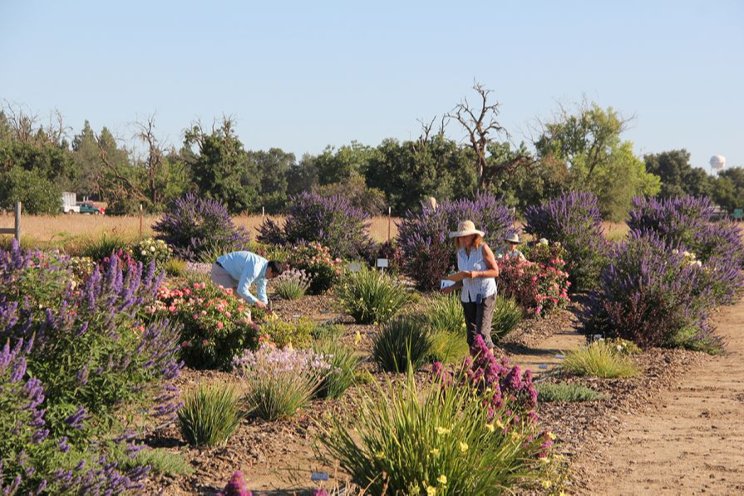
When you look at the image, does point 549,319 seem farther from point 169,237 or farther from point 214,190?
point 214,190

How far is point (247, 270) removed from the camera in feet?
37.3

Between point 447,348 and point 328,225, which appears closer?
point 447,348

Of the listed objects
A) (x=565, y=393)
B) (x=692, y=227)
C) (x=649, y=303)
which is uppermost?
(x=692, y=227)

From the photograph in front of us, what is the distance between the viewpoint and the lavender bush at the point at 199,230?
21625 millimetres

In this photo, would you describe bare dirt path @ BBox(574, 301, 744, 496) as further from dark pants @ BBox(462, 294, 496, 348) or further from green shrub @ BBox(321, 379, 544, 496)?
dark pants @ BBox(462, 294, 496, 348)

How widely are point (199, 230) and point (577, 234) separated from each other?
26.9 ft

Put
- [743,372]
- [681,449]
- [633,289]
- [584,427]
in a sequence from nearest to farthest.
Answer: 1. [681,449]
2. [584,427]
3. [743,372]
4. [633,289]

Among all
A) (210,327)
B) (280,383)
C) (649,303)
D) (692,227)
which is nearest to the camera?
(280,383)

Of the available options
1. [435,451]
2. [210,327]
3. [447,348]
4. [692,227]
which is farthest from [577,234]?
[435,451]

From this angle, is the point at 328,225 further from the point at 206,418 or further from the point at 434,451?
the point at 434,451

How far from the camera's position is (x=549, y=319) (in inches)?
609

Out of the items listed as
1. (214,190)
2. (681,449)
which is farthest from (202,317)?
(214,190)

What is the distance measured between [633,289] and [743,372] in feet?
5.72

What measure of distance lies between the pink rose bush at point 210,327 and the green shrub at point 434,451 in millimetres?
4259
